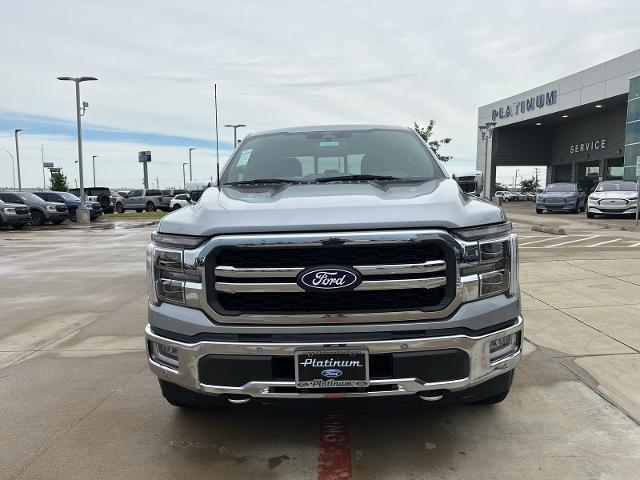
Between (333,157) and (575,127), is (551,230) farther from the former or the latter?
(575,127)

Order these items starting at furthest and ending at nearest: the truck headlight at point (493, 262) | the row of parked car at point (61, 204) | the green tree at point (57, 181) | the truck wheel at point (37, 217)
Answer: the green tree at point (57, 181), the truck wheel at point (37, 217), the row of parked car at point (61, 204), the truck headlight at point (493, 262)

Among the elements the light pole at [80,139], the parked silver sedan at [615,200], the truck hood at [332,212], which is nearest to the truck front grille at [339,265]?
the truck hood at [332,212]

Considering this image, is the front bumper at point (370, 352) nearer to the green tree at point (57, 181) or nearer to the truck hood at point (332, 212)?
the truck hood at point (332, 212)

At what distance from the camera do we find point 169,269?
9.00 feet

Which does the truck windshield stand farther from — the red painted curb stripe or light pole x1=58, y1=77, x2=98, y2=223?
light pole x1=58, y1=77, x2=98, y2=223

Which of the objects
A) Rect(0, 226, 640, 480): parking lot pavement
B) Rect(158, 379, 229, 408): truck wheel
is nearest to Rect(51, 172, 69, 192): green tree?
Rect(0, 226, 640, 480): parking lot pavement

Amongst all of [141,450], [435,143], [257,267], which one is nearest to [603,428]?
[257,267]

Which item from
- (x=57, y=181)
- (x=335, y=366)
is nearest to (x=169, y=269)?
(x=335, y=366)

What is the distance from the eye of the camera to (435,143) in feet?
111

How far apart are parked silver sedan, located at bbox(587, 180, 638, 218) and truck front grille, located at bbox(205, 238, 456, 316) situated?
2074 centimetres

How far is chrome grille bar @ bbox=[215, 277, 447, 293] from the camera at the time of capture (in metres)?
2.53

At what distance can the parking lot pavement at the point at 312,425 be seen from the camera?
2.80m

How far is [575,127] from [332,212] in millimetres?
47033

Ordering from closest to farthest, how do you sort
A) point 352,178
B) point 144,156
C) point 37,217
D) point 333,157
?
point 352,178
point 333,157
point 37,217
point 144,156
